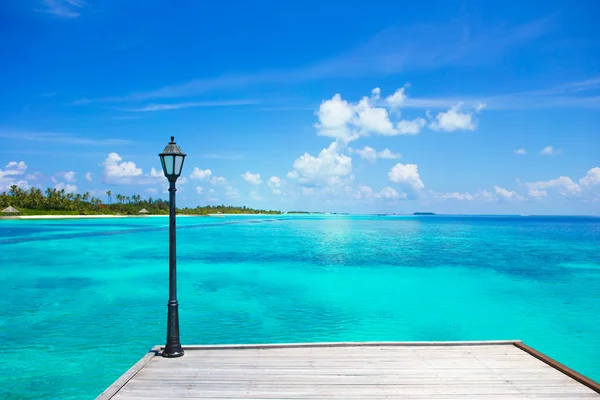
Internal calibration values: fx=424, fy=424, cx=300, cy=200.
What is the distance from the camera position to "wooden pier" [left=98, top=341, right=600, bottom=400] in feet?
19.8

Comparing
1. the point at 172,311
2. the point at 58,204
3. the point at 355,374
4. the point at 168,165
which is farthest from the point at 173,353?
the point at 58,204

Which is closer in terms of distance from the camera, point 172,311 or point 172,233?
point 172,233

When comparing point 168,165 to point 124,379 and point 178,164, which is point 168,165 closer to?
point 178,164

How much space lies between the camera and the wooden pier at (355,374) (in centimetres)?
604

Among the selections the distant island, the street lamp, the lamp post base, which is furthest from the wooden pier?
the distant island

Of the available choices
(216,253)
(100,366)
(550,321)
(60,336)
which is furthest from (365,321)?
(216,253)

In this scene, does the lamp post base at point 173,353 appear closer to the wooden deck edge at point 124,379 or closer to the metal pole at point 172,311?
the metal pole at point 172,311

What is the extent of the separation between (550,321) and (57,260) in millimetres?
32829

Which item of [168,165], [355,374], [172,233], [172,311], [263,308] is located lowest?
[263,308]

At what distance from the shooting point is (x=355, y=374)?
6.69 meters

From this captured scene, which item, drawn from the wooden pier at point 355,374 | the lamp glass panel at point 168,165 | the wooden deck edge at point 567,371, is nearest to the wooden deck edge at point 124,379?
the wooden pier at point 355,374

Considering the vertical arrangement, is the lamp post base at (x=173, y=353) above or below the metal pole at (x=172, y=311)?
below

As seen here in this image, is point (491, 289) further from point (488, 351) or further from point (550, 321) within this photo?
point (488, 351)

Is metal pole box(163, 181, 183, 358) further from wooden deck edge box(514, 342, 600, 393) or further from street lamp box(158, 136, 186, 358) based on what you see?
wooden deck edge box(514, 342, 600, 393)
